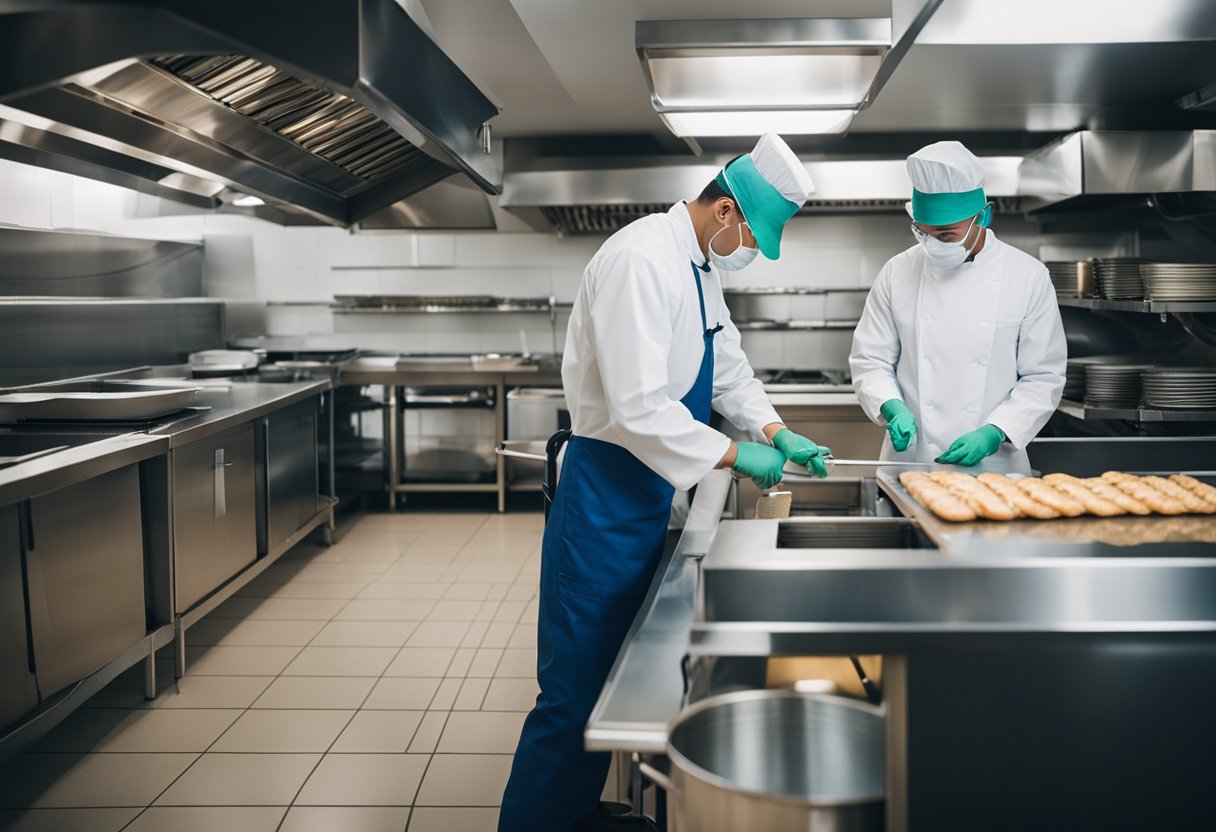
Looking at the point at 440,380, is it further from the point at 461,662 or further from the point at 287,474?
the point at 461,662

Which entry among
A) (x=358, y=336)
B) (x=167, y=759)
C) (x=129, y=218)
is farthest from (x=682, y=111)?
(x=358, y=336)

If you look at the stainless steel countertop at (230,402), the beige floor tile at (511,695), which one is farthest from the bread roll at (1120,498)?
the stainless steel countertop at (230,402)

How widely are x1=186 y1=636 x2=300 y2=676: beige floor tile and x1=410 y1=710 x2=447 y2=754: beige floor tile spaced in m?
0.72

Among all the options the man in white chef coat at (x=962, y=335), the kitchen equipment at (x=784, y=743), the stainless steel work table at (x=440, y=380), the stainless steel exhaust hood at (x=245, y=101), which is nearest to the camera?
the kitchen equipment at (x=784, y=743)

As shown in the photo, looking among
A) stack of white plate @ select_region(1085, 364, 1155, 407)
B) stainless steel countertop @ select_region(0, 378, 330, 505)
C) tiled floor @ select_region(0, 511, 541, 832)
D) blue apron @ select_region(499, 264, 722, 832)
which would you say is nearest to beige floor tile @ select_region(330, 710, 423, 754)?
tiled floor @ select_region(0, 511, 541, 832)

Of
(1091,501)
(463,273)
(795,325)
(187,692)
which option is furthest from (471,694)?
(463,273)

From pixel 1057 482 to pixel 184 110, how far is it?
7.48ft

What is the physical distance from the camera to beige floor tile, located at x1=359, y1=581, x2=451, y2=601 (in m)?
4.29

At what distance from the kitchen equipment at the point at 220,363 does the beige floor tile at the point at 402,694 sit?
260cm

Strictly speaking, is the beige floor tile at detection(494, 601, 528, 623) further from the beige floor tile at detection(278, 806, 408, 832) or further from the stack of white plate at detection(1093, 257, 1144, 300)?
the stack of white plate at detection(1093, 257, 1144, 300)

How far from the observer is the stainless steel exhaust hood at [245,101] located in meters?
1.68

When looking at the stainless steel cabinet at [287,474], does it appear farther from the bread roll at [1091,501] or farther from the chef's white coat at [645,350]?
the bread roll at [1091,501]

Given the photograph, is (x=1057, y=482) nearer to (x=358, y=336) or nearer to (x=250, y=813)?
(x=250, y=813)

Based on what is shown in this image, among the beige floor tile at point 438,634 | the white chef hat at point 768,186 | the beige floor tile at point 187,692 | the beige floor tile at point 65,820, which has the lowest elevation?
the beige floor tile at point 65,820
